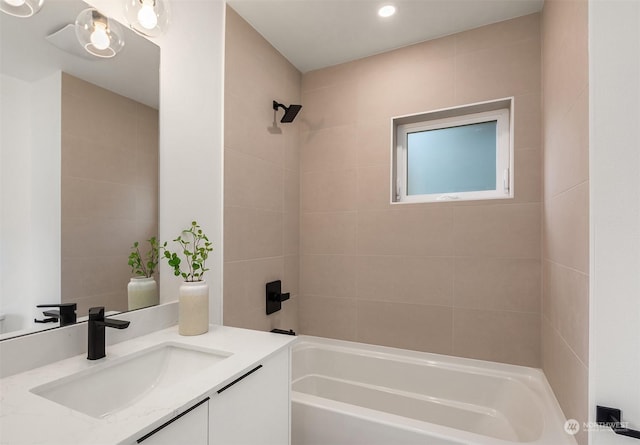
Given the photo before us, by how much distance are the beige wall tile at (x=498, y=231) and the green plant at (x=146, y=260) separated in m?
1.65

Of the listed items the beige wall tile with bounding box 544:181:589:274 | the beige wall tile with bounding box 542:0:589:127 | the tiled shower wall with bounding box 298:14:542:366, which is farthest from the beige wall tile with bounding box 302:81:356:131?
the beige wall tile with bounding box 544:181:589:274

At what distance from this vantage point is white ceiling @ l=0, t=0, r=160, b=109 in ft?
3.05

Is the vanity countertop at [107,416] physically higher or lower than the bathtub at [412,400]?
higher

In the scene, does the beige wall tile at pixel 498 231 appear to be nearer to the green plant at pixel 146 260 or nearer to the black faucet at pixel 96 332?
the green plant at pixel 146 260

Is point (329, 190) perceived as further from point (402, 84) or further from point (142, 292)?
point (142, 292)

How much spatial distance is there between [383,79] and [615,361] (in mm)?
1888

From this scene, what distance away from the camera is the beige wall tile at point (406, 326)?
1970mm

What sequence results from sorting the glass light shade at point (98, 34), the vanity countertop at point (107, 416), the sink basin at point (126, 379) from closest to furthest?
the vanity countertop at point (107, 416) → the sink basin at point (126, 379) → the glass light shade at point (98, 34)

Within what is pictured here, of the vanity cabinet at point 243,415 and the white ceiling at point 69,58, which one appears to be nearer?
the vanity cabinet at point 243,415

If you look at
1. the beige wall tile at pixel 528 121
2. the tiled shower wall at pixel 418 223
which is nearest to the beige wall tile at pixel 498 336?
the tiled shower wall at pixel 418 223

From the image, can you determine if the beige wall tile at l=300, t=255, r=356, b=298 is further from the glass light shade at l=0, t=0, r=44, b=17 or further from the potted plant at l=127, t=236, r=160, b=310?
the glass light shade at l=0, t=0, r=44, b=17

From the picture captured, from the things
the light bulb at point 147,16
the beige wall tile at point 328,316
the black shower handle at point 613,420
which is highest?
the light bulb at point 147,16

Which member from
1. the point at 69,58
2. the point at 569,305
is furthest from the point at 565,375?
the point at 69,58

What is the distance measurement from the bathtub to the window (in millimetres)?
1040
